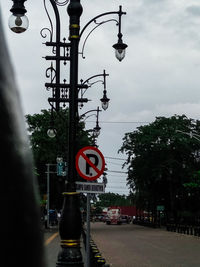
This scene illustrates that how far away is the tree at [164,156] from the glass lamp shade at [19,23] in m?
47.2

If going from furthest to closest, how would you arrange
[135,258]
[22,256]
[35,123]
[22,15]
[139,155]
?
[139,155], [35,123], [135,258], [22,15], [22,256]

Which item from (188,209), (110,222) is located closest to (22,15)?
(188,209)

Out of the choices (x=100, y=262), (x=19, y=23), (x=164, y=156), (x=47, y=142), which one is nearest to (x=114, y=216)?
(x=164, y=156)

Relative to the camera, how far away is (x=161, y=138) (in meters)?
58.9

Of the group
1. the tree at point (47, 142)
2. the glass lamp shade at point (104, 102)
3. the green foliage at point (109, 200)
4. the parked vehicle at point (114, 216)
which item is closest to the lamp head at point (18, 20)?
the glass lamp shade at point (104, 102)

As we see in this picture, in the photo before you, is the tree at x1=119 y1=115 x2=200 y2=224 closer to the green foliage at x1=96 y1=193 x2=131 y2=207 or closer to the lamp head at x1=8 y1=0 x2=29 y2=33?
the lamp head at x1=8 y1=0 x2=29 y2=33

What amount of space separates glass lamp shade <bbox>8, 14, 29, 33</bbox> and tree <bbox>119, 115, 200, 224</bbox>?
47.2 m

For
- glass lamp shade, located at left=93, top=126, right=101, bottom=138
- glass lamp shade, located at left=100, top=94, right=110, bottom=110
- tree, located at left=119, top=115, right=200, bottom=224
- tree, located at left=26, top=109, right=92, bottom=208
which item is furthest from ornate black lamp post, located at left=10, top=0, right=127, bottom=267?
tree, located at left=119, top=115, right=200, bottom=224

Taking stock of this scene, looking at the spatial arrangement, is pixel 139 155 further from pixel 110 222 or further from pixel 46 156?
pixel 110 222

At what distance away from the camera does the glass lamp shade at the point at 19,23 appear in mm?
9070

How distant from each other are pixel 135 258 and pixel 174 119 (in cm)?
4188

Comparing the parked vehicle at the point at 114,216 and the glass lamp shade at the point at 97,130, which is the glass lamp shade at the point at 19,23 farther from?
the parked vehicle at the point at 114,216

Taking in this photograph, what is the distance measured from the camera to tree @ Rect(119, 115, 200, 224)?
57250 mm

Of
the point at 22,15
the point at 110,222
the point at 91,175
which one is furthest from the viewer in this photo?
the point at 110,222
